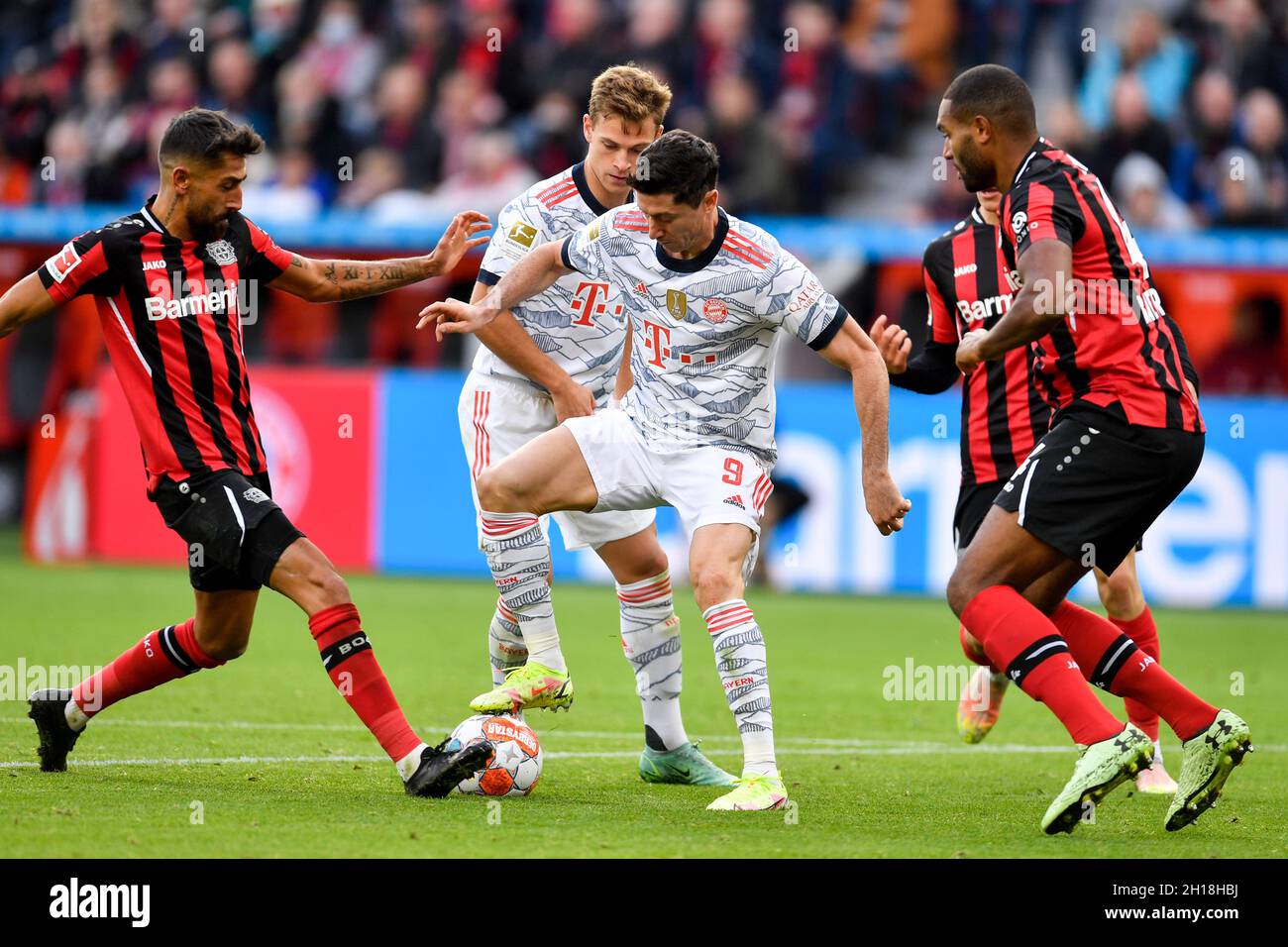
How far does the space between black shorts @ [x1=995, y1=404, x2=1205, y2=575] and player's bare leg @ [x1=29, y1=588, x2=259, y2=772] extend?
2.77m

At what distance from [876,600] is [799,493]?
102 centimetres

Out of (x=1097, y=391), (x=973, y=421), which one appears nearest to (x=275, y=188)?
(x=973, y=421)

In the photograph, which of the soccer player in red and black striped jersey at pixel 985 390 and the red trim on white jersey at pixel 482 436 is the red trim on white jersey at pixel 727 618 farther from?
the red trim on white jersey at pixel 482 436

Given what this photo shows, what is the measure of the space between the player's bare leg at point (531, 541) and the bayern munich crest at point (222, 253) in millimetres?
1202

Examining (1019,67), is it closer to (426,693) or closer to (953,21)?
(953,21)

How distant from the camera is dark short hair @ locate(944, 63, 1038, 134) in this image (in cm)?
629

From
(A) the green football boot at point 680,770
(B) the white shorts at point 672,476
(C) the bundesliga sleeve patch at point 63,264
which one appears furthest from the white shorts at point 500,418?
(C) the bundesliga sleeve patch at point 63,264

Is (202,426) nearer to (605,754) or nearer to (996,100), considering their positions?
(605,754)

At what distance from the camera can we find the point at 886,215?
59.3 feet

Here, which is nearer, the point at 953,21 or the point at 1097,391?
the point at 1097,391

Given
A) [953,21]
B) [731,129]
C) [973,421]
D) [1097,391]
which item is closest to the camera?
[1097,391]

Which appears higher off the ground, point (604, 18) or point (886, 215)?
point (604, 18)

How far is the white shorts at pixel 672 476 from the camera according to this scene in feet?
21.9
